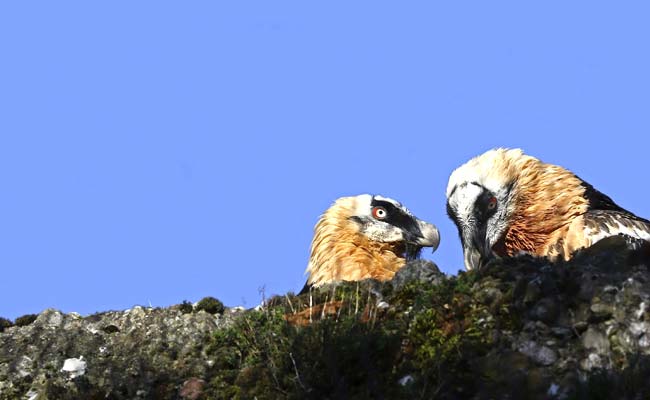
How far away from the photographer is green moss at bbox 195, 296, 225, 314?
10.7 m

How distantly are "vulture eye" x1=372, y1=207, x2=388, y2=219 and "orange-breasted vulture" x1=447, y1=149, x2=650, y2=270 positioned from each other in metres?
1.56

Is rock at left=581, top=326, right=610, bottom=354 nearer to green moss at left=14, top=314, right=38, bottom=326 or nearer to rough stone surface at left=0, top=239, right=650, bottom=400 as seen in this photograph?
rough stone surface at left=0, top=239, right=650, bottom=400

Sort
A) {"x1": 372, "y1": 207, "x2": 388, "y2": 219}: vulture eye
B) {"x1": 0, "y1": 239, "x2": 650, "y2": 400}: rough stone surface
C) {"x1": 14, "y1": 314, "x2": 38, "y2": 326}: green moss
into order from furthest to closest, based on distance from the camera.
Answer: {"x1": 372, "y1": 207, "x2": 388, "y2": 219}: vulture eye, {"x1": 14, "y1": 314, "x2": 38, "y2": 326}: green moss, {"x1": 0, "y1": 239, "x2": 650, "y2": 400}: rough stone surface

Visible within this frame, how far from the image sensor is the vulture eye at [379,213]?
14.6 meters

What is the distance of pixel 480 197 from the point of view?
12805 mm

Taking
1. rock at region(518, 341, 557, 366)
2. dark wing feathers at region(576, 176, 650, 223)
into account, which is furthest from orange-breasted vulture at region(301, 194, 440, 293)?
rock at region(518, 341, 557, 366)

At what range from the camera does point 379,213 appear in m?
14.6

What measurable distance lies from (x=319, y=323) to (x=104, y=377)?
71.4 inches

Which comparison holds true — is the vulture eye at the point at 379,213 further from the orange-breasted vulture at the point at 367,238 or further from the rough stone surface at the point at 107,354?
the rough stone surface at the point at 107,354

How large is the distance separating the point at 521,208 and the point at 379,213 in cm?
243

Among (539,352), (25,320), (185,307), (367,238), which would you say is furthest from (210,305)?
(367,238)

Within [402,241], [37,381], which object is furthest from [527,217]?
[37,381]

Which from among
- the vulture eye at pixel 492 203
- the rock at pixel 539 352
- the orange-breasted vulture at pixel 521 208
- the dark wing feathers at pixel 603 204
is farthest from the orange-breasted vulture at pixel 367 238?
the rock at pixel 539 352

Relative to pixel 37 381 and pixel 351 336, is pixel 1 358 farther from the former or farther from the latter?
pixel 351 336
